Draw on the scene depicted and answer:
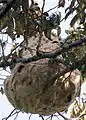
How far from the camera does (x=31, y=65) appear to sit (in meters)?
1.64

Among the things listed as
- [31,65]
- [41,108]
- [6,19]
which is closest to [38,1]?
[6,19]

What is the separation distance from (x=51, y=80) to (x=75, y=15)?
391 millimetres

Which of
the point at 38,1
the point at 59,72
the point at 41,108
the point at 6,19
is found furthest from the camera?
the point at 38,1

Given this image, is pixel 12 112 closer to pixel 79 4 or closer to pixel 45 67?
pixel 45 67

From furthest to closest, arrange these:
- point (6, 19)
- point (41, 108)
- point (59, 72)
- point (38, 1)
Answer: point (38, 1) → point (6, 19) → point (41, 108) → point (59, 72)

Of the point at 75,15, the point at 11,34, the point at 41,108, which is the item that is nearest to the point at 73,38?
the point at 75,15

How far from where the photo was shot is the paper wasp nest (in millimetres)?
1596

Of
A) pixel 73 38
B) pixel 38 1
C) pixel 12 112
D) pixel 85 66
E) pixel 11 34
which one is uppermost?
pixel 38 1

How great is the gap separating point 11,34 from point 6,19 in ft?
0.28

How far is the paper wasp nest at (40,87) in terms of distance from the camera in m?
1.60

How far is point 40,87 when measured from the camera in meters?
1.59

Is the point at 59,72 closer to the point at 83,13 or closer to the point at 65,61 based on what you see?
the point at 65,61

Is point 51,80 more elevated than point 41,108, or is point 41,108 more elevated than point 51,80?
point 51,80

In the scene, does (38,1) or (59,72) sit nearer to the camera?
(59,72)
